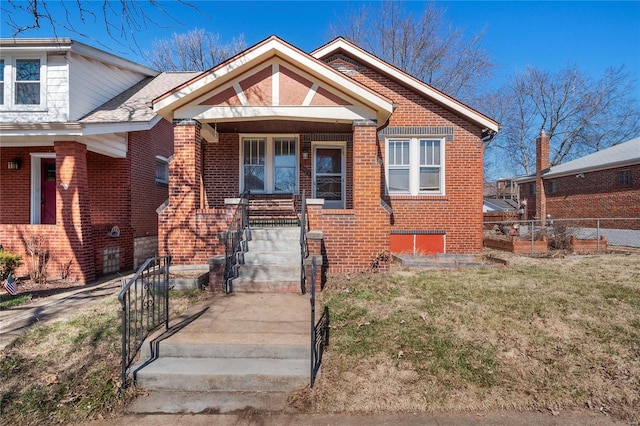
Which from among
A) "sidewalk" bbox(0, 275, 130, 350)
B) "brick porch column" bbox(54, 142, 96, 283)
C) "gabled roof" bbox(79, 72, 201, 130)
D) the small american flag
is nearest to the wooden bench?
"sidewalk" bbox(0, 275, 130, 350)

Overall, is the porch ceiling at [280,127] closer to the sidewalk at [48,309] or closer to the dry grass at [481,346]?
the dry grass at [481,346]

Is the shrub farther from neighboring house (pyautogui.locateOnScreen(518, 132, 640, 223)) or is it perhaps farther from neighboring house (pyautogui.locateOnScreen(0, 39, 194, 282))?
neighboring house (pyautogui.locateOnScreen(518, 132, 640, 223))

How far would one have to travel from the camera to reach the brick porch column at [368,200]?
6.91 meters

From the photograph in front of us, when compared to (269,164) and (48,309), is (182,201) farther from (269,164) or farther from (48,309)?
(269,164)

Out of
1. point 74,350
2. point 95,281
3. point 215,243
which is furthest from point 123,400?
point 95,281

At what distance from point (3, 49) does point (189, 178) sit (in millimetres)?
6651

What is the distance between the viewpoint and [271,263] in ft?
21.0

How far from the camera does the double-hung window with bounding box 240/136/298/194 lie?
9.66m

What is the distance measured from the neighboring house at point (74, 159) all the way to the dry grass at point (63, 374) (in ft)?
12.4

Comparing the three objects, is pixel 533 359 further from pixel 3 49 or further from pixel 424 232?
pixel 3 49

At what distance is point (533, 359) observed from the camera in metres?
3.81

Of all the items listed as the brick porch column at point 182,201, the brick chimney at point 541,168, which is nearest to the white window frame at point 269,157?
the brick porch column at point 182,201

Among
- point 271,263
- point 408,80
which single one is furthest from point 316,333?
point 408,80

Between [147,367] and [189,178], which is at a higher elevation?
[189,178]
